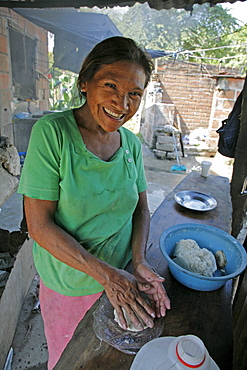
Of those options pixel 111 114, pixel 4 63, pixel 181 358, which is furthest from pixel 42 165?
pixel 4 63

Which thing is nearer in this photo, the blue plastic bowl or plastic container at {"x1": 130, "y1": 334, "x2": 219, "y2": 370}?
plastic container at {"x1": 130, "y1": 334, "x2": 219, "y2": 370}

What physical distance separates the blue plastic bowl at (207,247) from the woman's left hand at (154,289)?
0.11m

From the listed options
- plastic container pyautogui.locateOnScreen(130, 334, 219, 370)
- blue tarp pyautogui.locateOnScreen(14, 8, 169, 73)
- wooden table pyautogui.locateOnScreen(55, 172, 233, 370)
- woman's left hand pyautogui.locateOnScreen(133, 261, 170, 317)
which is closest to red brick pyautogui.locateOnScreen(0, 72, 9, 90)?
blue tarp pyautogui.locateOnScreen(14, 8, 169, 73)

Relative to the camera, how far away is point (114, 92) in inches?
43.6

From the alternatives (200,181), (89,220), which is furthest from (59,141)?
(200,181)

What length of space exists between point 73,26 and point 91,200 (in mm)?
5503

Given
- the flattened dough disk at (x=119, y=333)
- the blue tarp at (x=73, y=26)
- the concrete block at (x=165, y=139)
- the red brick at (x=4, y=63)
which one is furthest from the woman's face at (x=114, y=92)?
the concrete block at (x=165, y=139)

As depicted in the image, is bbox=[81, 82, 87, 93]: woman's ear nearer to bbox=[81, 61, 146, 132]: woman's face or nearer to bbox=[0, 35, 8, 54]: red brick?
bbox=[81, 61, 146, 132]: woman's face

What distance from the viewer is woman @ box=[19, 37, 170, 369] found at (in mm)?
1004

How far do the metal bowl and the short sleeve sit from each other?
51.1 inches

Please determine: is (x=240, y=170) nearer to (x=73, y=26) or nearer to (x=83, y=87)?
(x=83, y=87)

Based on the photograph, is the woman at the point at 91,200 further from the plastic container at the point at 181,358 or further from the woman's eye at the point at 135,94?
the plastic container at the point at 181,358

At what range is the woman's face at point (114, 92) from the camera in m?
1.10

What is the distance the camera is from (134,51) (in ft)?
3.69
